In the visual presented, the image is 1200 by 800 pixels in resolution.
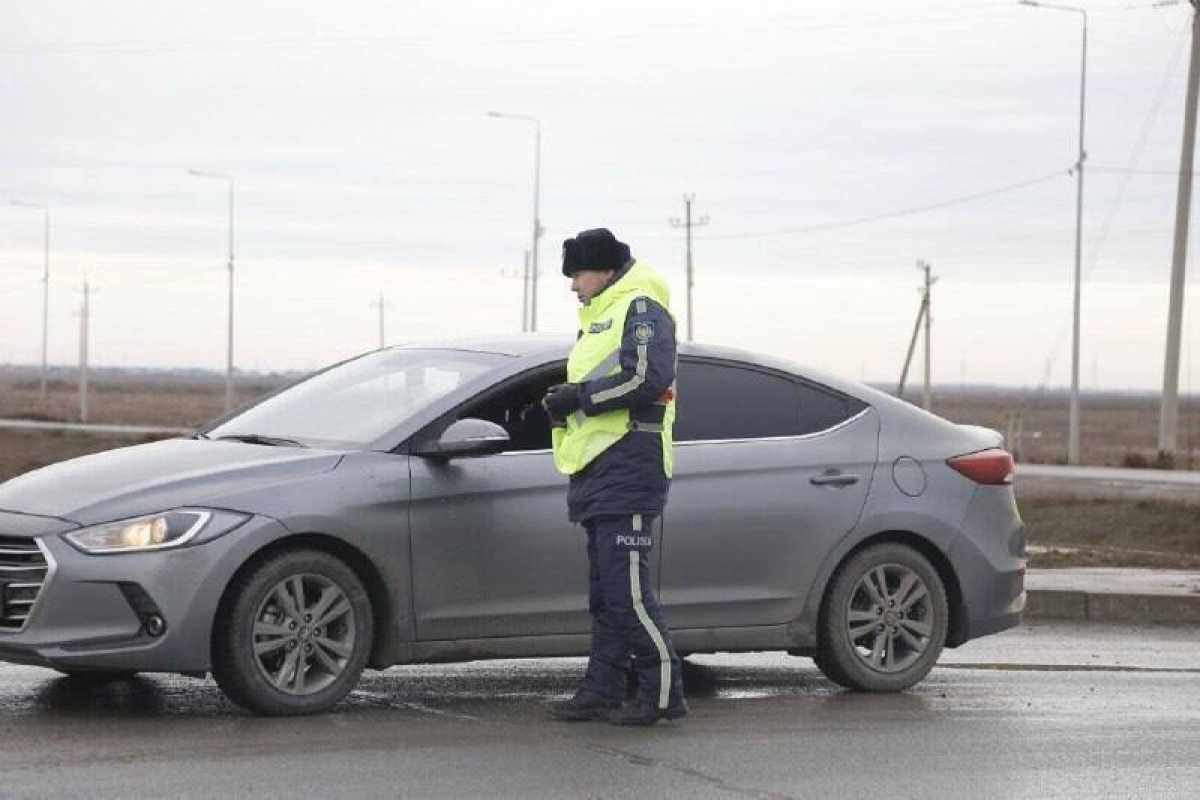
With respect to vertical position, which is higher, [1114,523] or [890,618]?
[890,618]

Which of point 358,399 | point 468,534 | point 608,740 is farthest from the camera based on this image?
point 358,399

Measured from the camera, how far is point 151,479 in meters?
8.30

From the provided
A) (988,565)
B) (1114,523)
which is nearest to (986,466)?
(988,565)

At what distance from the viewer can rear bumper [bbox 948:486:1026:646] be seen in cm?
982

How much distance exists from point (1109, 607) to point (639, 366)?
604 cm

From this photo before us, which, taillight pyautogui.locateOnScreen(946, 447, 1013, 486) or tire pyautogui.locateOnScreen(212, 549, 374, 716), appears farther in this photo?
taillight pyautogui.locateOnScreen(946, 447, 1013, 486)

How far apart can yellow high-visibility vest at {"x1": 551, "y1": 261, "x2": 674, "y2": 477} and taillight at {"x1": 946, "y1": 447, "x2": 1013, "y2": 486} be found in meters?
1.89

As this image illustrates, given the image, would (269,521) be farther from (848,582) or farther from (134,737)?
(848,582)

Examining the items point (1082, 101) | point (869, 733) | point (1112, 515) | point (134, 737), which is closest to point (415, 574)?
point (134, 737)

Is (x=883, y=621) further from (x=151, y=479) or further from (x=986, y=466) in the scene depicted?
(x=151, y=479)

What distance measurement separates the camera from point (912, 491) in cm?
972

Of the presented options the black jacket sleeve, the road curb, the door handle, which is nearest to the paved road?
the door handle

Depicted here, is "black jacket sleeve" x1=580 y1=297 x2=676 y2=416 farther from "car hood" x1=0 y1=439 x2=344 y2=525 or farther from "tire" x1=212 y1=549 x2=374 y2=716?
"tire" x1=212 y1=549 x2=374 y2=716

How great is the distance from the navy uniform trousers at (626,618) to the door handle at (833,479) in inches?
47.6
